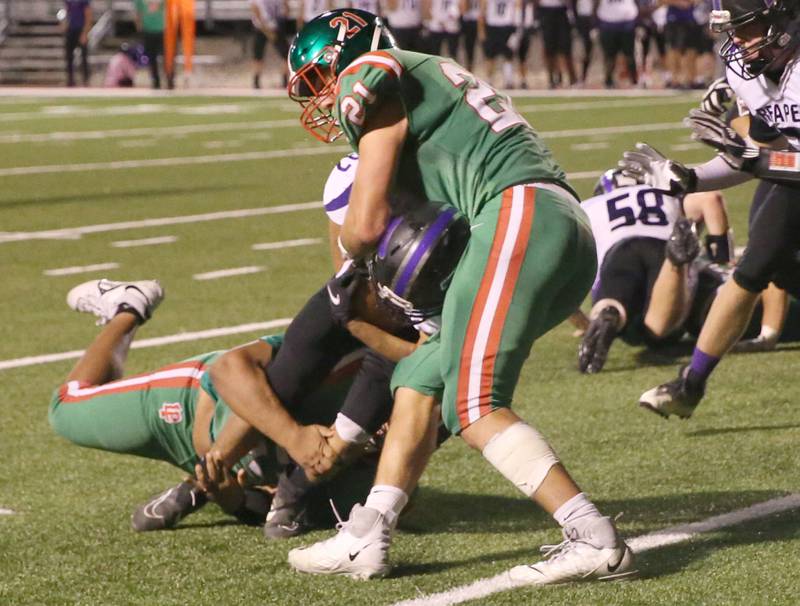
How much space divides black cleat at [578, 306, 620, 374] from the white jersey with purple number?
7.40ft

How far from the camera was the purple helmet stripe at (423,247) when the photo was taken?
3.75 metres

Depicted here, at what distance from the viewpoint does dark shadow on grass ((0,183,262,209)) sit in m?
12.4

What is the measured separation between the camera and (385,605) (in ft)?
12.2

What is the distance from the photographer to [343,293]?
4.23 meters

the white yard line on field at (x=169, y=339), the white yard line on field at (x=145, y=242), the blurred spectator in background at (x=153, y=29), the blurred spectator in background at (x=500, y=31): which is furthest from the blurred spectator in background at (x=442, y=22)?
the white yard line on field at (x=169, y=339)

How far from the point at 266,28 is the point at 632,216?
787 inches

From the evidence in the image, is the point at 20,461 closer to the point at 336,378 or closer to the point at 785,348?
the point at 336,378


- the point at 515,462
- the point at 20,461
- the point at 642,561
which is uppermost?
the point at 515,462

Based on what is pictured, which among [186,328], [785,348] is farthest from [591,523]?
[186,328]

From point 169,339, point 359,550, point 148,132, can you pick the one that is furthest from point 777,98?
point 148,132

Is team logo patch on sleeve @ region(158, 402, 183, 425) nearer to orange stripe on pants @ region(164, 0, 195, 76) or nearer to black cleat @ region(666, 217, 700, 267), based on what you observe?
black cleat @ region(666, 217, 700, 267)

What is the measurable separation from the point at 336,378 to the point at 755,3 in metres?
1.71

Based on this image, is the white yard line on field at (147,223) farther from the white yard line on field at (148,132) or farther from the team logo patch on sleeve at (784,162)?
the team logo patch on sleeve at (784,162)

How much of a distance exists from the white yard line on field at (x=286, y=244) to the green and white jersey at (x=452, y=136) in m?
6.23
